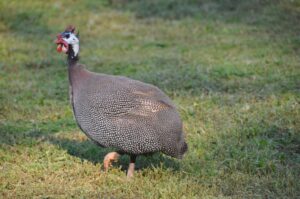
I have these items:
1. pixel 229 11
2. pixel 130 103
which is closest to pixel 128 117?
pixel 130 103

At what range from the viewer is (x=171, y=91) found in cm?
763

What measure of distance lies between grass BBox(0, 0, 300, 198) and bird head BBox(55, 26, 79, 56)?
958 mm

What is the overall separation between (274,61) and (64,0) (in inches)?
242

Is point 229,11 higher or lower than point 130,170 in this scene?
higher

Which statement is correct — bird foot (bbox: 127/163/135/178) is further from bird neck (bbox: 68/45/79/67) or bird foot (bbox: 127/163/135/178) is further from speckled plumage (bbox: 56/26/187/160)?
bird neck (bbox: 68/45/79/67)

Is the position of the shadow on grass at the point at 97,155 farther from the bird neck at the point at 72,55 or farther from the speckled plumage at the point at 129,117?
the bird neck at the point at 72,55

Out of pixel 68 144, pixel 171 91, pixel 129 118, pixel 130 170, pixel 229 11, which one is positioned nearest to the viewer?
pixel 129 118

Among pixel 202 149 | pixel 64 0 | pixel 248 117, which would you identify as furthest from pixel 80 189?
pixel 64 0

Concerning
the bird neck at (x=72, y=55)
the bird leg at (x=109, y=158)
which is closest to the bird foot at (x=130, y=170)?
the bird leg at (x=109, y=158)

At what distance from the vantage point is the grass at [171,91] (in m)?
5.03

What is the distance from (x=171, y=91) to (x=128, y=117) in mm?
2722

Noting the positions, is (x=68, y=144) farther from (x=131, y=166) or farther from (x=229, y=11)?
(x=229, y=11)

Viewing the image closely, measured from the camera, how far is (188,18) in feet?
39.7

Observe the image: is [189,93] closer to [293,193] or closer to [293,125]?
[293,125]
